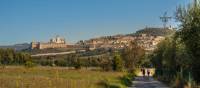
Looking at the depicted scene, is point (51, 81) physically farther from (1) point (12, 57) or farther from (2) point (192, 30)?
(1) point (12, 57)

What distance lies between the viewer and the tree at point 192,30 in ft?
92.0

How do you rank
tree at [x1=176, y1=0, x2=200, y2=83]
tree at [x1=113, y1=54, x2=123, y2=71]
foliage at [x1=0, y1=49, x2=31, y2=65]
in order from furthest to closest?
1. foliage at [x1=0, y1=49, x2=31, y2=65]
2. tree at [x1=113, y1=54, x2=123, y2=71]
3. tree at [x1=176, y1=0, x2=200, y2=83]

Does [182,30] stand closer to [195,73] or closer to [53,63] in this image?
[195,73]

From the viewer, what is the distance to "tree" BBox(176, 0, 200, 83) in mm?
28031

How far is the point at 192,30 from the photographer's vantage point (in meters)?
28.6

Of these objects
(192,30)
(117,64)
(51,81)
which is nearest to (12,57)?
(117,64)

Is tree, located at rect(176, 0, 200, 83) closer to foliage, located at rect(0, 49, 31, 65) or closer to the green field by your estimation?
the green field

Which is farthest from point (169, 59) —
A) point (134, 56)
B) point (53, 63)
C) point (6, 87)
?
point (53, 63)

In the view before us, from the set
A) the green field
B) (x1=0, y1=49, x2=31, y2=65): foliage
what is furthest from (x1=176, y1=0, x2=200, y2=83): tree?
(x1=0, y1=49, x2=31, y2=65): foliage

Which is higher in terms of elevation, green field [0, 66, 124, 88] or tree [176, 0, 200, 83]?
tree [176, 0, 200, 83]

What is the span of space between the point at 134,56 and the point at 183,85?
239ft

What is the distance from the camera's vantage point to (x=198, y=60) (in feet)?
95.9

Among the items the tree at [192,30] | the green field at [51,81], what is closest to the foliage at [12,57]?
the green field at [51,81]

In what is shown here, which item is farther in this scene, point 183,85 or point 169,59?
point 169,59
